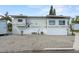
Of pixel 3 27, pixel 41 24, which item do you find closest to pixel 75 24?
pixel 41 24

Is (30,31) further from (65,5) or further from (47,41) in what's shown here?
(65,5)

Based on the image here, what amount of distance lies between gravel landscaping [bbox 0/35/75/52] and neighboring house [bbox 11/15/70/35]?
88 millimetres

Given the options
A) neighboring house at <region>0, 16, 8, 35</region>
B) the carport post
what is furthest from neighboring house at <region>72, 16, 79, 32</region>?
neighboring house at <region>0, 16, 8, 35</region>

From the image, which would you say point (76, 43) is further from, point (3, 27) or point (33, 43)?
point (3, 27)

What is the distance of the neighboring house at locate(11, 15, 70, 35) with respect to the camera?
1.49m

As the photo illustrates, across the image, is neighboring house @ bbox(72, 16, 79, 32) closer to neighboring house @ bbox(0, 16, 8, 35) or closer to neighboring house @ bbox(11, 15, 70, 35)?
neighboring house @ bbox(11, 15, 70, 35)

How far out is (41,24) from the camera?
1541mm

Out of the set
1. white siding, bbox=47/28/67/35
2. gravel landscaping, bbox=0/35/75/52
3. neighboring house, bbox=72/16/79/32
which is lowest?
gravel landscaping, bbox=0/35/75/52

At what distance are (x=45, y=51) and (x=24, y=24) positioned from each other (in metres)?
0.49

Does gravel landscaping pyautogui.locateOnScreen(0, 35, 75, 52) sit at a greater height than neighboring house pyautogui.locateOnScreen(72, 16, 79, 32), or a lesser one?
lesser

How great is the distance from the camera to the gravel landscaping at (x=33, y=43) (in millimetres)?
1573

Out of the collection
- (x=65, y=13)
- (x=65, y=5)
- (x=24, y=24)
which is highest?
(x=65, y=5)
